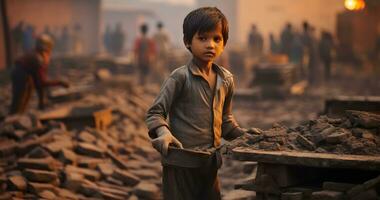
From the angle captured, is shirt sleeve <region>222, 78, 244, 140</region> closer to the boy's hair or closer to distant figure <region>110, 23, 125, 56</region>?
the boy's hair

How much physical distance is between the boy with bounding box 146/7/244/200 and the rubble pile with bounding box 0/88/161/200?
88.9 inches

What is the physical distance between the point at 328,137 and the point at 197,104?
91 cm

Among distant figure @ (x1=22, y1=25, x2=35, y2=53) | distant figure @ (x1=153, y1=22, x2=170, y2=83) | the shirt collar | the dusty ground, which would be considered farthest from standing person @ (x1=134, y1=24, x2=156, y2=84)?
the shirt collar

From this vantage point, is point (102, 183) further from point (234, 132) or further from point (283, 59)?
point (283, 59)

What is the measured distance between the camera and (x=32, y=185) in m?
6.27

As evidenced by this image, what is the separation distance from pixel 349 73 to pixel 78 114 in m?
16.9

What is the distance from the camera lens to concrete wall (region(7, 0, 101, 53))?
26.3 metres

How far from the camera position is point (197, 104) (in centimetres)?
434

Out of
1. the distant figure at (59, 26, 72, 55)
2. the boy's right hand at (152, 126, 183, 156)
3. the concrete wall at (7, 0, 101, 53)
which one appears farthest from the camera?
the distant figure at (59, 26, 72, 55)

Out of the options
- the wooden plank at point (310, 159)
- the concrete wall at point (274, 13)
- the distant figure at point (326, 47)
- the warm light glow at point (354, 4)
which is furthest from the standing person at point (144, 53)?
the concrete wall at point (274, 13)

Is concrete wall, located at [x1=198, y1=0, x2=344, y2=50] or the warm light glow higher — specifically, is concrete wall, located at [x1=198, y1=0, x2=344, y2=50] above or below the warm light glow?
below

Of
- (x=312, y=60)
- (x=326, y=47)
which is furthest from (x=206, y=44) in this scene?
(x=326, y=47)

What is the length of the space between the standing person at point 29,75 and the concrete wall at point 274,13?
39.7m

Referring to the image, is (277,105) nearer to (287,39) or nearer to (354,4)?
(354,4)
